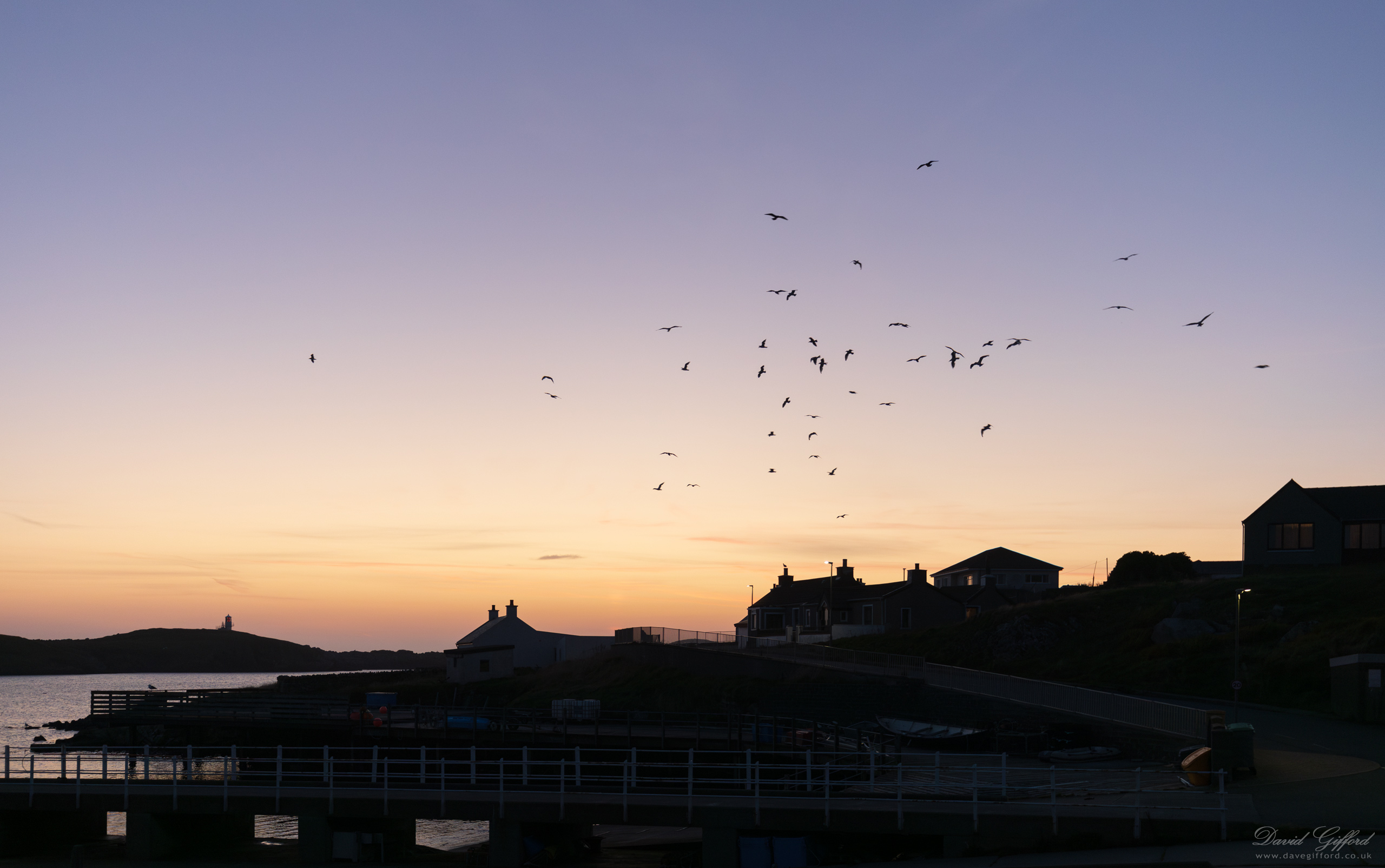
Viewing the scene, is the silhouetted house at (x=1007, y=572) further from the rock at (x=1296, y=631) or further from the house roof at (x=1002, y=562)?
the rock at (x=1296, y=631)

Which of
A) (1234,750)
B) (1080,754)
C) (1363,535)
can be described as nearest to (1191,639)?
(1363,535)

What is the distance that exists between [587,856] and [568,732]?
17.2 meters

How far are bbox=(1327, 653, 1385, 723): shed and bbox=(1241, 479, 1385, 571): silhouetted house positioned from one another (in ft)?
124

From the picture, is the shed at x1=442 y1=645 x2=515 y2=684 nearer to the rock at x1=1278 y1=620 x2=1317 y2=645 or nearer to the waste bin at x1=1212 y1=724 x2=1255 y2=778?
the rock at x1=1278 y1=620 x2=1317 y2=645

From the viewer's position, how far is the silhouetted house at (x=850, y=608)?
97.9 metres

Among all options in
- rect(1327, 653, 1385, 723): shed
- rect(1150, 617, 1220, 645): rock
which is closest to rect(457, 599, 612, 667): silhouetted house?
rect(1150, 617, 1220, 645): rock

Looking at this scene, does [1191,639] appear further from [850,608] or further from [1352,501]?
[850,608]

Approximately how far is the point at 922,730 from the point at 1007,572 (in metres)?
70.9

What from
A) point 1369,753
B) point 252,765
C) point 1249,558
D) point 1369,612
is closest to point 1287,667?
point 1369,612

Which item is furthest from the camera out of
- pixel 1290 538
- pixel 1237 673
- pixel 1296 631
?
pixel 1290 538

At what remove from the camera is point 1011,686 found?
47094mm

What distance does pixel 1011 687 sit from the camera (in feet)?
154

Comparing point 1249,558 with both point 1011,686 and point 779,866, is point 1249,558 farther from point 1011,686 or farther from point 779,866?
point 779,866

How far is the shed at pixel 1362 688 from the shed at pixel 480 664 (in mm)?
67644
